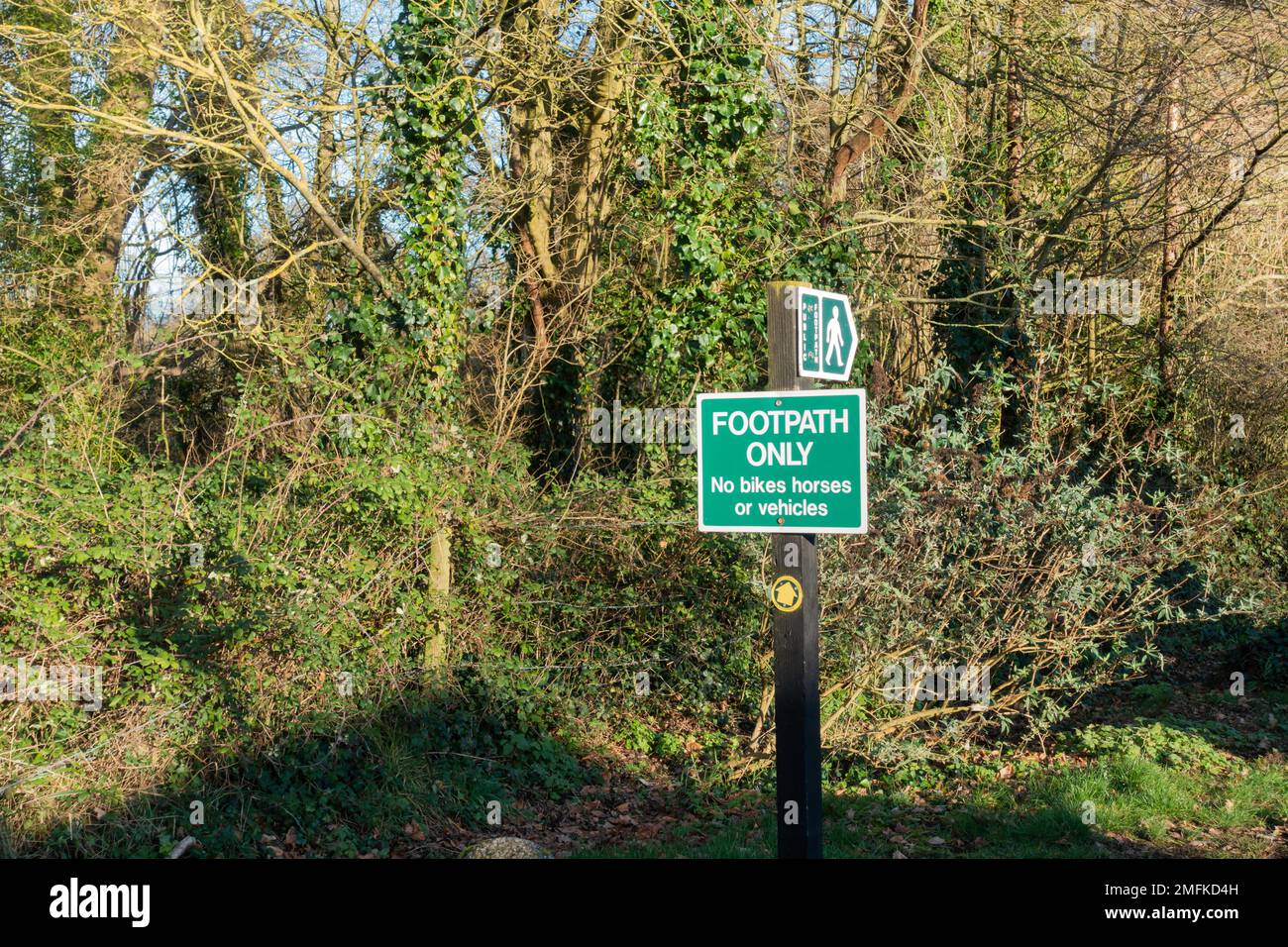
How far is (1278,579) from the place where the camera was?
41.8 ft

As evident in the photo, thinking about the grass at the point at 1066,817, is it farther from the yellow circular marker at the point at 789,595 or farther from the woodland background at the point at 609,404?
the yellow circular marker at the point at 789,595

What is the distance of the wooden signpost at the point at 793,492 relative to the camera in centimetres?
416

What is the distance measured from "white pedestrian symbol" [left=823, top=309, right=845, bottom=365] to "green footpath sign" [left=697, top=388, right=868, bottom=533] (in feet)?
1.29

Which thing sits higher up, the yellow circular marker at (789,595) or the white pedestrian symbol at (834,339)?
the white pedestrian symbol at (834,339)

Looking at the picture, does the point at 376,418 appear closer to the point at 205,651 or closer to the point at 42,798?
the point at 205,651

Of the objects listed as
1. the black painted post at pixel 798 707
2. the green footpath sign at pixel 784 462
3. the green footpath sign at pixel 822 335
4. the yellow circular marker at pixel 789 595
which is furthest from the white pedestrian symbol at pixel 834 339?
the yellow circular marker at pixel 789 595

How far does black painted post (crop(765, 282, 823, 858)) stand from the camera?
4.18 meters

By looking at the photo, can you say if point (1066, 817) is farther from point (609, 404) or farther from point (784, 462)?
point (609, 404)

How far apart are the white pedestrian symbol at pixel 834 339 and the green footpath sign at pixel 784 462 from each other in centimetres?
39

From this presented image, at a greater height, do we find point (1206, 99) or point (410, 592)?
point (1206, 99)

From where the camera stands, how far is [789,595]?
424 centimetres

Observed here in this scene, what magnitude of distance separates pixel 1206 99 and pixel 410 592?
1038 cm

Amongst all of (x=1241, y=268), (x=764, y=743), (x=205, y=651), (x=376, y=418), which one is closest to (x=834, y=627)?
(x=764, y=743)
